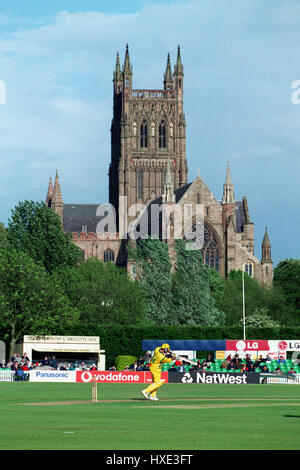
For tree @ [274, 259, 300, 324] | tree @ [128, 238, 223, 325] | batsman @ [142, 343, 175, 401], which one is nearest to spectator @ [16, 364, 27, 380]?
batsman @ [142, 343, 175, 401]

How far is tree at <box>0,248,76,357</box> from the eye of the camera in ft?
242

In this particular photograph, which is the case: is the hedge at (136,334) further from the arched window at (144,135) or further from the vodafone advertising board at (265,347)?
the arched window at (144,135)

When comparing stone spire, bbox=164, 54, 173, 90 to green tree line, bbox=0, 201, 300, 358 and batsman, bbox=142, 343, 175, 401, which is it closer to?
green tree line, bbox=0, 201, 300, 358

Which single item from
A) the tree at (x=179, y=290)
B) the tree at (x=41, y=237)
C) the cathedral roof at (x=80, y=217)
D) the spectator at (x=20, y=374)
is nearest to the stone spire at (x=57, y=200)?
the cathedral roof at (x=80, y=217)

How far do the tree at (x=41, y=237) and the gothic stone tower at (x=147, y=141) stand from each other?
62343 millimetres

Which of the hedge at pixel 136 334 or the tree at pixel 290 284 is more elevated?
the tree at pixel 290 284

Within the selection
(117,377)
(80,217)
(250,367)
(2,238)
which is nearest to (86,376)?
(117,377)

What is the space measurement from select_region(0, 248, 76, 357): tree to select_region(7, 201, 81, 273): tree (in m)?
16.1

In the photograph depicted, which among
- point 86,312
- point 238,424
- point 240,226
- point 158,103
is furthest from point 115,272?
point 238,424

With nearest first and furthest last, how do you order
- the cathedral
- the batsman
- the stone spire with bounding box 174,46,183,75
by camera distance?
the batsman, the cathedral, the stone spire with bounding box 174,46,183,75

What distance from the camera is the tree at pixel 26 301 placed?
7369 centimetres

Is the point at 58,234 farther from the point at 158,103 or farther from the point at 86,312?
the point at 158,103

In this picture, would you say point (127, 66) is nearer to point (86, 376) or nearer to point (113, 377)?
point (86, 376)

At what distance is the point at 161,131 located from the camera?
16500 centimetres
